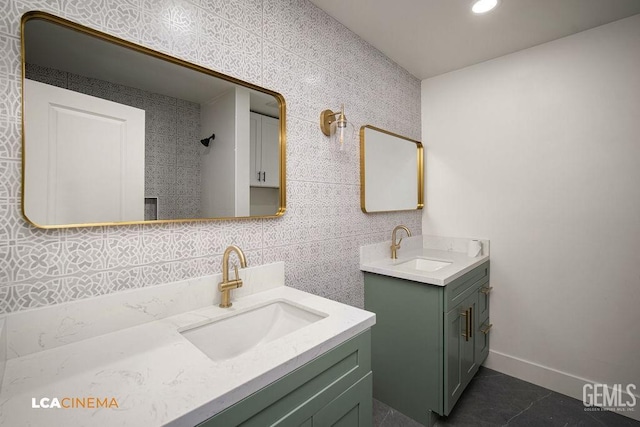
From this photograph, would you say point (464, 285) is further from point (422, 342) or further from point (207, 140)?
point (207, 140)

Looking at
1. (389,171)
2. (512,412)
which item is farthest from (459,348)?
(389,171)

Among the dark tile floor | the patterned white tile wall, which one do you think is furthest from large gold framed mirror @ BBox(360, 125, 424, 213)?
the dark tile floor

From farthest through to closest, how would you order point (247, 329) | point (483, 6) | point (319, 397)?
point (483, 6) → point (247, 329) → point (319, 397)

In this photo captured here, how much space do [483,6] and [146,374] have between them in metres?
2.23

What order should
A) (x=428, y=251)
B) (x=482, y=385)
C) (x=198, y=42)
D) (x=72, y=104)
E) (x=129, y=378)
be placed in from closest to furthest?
(x=129, y=378)
(x=72, y=104)
(x=198, y=42)
(x=482, y=385)
(x=428, y=251)

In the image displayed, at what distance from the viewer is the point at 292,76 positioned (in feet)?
4.80

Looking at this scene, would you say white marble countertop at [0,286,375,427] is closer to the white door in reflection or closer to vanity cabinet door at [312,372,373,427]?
vanity cabinet door at [312,372,373,427]

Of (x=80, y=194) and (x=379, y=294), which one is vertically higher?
(x=80, y=194)

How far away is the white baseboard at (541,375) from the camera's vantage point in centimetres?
189

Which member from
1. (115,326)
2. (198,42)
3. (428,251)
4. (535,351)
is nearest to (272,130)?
(198,42)

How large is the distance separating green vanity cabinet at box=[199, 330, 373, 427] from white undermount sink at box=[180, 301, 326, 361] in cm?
19

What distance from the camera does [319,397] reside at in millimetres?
849

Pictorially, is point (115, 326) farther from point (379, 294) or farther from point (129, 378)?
point (379, 294)

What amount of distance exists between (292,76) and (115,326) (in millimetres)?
1298
